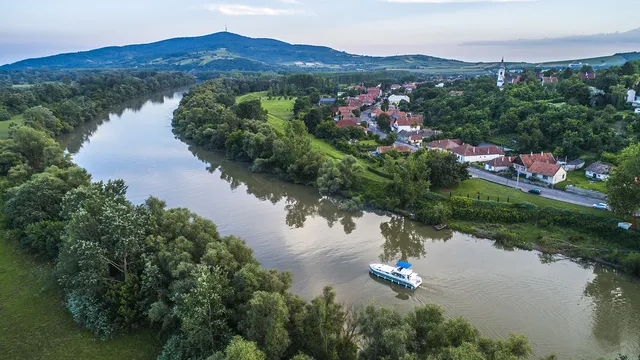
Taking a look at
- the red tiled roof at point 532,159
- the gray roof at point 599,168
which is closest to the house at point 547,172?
the red tiled roof at point 532,159

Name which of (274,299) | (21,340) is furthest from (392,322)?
(21,340)

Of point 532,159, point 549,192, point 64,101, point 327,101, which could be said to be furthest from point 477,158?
point 64,101

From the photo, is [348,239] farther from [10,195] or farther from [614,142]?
[614,142]

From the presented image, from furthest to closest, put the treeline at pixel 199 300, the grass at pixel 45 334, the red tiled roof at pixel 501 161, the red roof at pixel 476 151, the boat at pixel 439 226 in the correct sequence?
1. the red roof at pixel 476 151
2. the red tiled roof at pixel 501 161
3. the boat at pixel 439 226
4. the grass at pixel 45 334
5. the treeline at pixel 199 300

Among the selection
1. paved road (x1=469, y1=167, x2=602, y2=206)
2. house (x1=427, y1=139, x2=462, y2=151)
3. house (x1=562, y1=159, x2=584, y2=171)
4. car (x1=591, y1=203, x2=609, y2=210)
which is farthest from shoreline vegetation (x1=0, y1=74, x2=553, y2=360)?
house (x1=427, y1=139, x2=462, y2=151)

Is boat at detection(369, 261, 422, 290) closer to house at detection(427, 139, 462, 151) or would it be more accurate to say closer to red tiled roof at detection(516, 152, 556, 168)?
red tiled roof at detection(516, 152, 556, 168)

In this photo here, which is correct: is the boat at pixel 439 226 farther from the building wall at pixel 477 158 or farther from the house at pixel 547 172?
the building wall at pixel 477 158

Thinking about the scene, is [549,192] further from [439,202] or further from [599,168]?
[439,202]
